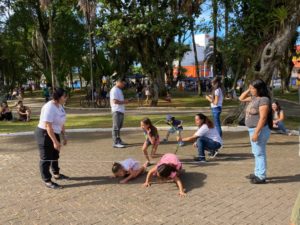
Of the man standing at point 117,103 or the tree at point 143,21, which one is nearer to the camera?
the man standing at point 117,103

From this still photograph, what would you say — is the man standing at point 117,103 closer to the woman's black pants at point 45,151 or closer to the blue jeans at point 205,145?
the blue jeans at point 205,145

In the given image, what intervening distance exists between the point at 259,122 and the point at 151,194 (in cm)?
191

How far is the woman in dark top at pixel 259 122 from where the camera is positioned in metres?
5.90

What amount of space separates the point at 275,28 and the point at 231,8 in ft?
17.5

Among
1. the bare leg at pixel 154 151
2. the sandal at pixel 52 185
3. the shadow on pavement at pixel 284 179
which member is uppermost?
the bare leg at pixel 154 151

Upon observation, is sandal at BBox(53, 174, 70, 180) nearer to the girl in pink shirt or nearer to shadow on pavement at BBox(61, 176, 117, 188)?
shadow on pavement at BBox(61, 176, 117, 188)

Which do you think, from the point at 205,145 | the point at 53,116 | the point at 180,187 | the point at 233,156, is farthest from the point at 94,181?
the point at 233,156

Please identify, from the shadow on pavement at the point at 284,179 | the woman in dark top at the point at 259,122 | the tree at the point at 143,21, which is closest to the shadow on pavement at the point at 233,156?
the shadow on pavement at the point at 284,179

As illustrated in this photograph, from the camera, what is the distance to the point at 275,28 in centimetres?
1252

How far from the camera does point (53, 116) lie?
20.7 feet

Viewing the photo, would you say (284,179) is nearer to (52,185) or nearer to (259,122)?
(259,122)

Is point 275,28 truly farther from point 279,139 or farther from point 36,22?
point 36,22

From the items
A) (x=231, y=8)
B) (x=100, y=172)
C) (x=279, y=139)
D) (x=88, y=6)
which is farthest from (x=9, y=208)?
(x=88, y=6)

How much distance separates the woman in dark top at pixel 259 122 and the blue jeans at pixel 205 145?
5.03 feet
